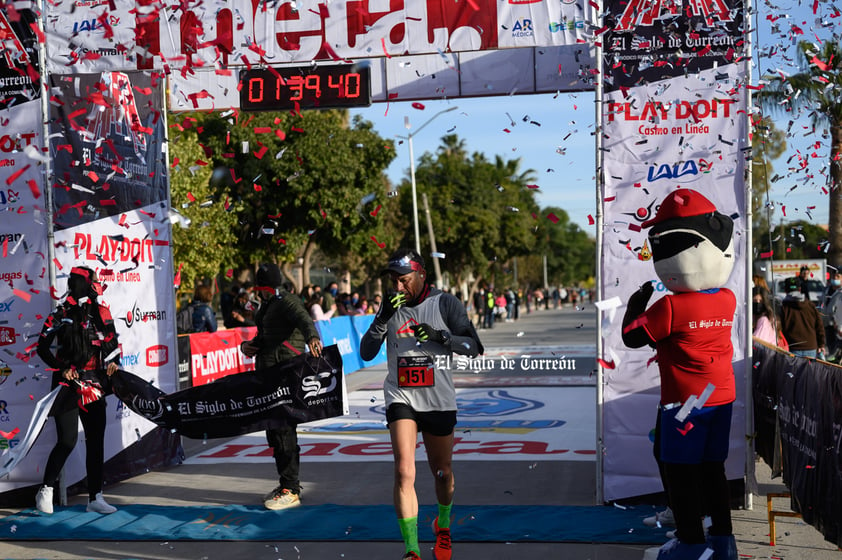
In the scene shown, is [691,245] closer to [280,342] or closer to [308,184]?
[280,342]

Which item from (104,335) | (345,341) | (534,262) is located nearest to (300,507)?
(104,335)

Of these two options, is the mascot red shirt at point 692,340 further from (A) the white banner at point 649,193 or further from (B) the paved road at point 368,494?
(A) the white banner at point 649,193

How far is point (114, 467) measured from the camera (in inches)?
348

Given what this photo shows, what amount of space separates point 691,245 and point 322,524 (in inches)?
141

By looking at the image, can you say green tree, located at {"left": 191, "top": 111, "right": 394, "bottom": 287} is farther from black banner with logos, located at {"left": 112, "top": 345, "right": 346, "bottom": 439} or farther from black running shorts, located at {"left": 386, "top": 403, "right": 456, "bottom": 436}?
black running shorts, located at {"left": 386, "top": 403, "right": 456, "bottom": 436}

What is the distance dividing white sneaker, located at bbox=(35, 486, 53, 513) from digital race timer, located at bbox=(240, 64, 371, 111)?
4.48m

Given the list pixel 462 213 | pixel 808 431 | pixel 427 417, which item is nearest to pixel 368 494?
pixel 427 417

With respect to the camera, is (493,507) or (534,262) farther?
(534,262)

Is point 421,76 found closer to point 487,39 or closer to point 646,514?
point 487,39

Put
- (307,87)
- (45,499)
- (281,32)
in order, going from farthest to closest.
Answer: (307,87) → (281,32) → (45,499)

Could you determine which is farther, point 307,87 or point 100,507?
point 307,87

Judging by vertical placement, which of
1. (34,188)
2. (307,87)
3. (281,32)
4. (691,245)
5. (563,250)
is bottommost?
(563,250)

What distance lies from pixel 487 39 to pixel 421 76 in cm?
233

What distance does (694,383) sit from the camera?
17.3 ft
